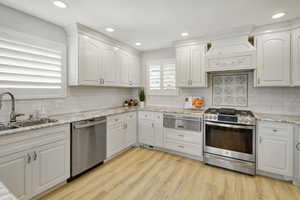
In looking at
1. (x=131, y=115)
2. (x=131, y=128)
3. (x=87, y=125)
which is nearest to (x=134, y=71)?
(x=131, y=115)

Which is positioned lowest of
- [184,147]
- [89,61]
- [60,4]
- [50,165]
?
[184,147]

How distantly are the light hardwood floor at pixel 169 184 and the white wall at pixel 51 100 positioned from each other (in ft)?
4.03

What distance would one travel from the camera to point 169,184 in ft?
7.06

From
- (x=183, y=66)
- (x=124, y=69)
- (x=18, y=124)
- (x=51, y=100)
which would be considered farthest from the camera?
(x=124, y=69)

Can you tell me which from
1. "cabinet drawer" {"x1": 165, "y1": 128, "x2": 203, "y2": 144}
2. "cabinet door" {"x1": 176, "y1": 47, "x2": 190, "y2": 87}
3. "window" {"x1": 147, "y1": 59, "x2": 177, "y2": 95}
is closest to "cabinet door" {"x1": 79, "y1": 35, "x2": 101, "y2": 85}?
"window" {"x1": 147, "y1": 59, "x2": 177, "y2": 95}

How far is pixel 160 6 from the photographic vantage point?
1982 millimetres

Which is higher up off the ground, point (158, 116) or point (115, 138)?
point (158, 116)

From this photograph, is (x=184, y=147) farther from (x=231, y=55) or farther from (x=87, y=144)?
(x=231, y=55)

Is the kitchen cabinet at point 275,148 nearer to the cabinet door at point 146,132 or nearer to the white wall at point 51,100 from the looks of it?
the cabinet door at point 146,132

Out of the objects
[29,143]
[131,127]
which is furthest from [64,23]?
[131,127]

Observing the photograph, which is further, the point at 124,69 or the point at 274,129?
the point at 124,69

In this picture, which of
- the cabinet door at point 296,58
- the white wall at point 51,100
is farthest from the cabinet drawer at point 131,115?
the cabinet door at point 296,58

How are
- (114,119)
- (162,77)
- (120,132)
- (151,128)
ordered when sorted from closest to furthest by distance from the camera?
(114,119) → (120,132) → (151,128) → (162,77)

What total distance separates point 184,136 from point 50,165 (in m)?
2.29
